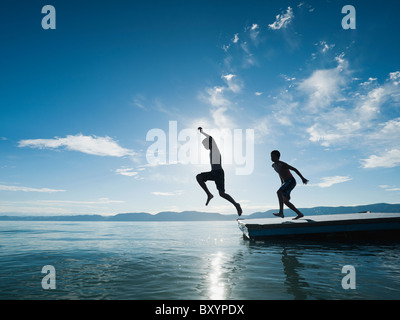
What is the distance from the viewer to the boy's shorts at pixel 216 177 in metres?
6.89

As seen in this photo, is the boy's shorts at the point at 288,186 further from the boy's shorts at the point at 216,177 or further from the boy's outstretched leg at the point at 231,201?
the boy's shorts at the point at 216,177

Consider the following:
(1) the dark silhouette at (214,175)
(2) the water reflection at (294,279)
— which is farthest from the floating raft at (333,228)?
(1) the dark silhouette at (214,175)

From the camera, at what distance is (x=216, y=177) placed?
22.7 feet

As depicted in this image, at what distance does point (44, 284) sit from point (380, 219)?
12.8 meters

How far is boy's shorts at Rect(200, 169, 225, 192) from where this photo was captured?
271 inches

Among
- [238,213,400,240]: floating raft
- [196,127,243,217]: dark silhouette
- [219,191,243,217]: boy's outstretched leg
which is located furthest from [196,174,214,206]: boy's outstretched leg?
[238,213,400,240]: floating raft

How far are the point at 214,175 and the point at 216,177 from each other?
90 millimetres

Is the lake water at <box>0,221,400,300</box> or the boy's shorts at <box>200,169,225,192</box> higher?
the boy's shorts at <box>200,169,225,192</box>

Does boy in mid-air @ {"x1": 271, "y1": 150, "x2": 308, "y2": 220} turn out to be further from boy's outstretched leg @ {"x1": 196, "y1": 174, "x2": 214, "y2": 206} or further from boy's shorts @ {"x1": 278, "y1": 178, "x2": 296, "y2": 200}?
boy's outstretched leg @ {"x1": 196, "y1": 174, "x2": 214, "y2": 206}

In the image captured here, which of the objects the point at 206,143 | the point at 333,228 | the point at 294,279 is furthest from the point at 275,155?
the point at 294,279

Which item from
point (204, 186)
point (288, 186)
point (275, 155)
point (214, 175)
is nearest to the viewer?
point (214, 175)

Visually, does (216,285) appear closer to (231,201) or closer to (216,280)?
(216,280)
